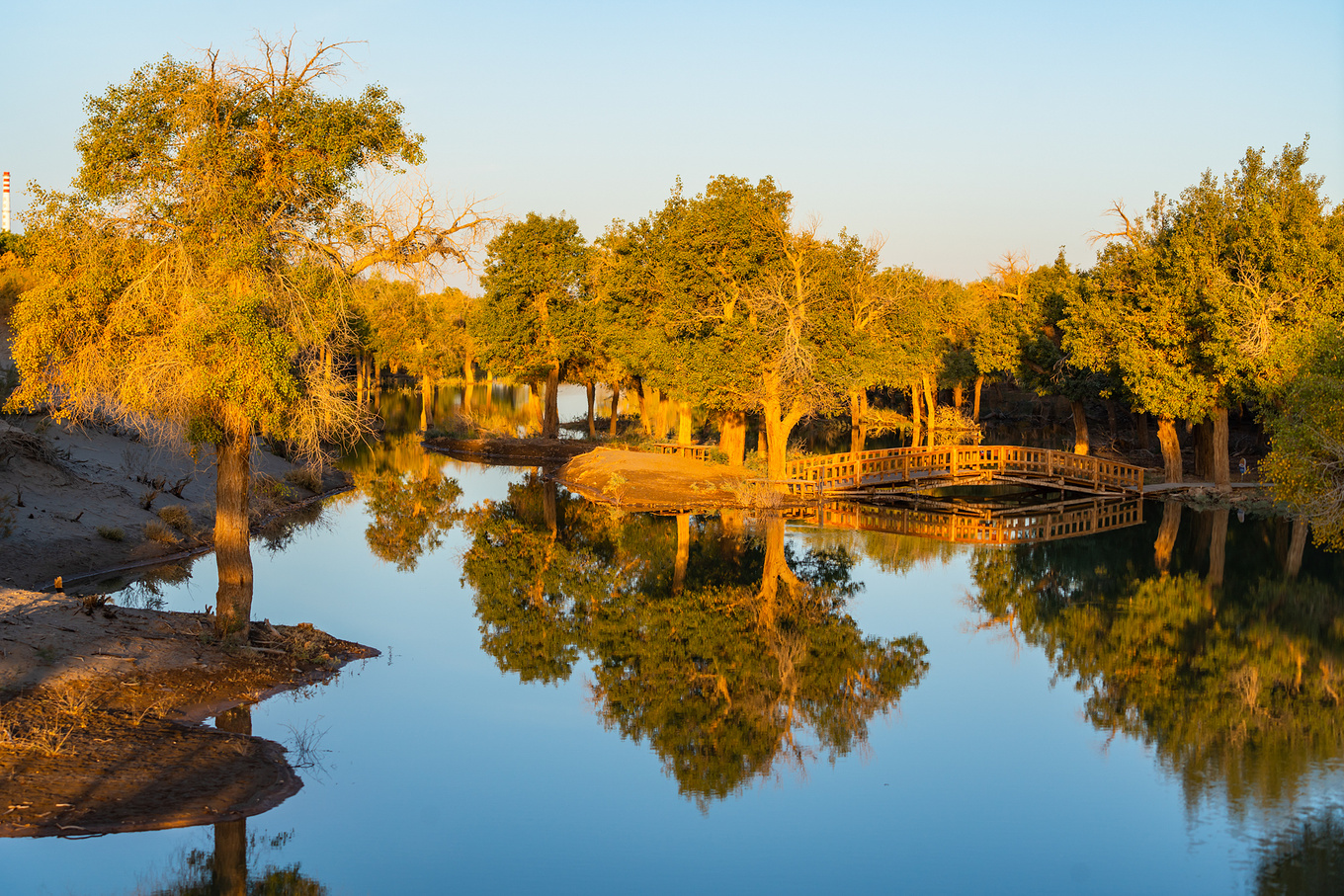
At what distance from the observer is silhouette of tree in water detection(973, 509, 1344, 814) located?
15664mm

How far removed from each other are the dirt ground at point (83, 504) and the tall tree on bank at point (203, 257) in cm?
520

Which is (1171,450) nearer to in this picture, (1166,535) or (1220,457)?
(1220,457)

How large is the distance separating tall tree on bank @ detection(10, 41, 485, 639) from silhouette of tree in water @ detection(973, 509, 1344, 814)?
1351cm

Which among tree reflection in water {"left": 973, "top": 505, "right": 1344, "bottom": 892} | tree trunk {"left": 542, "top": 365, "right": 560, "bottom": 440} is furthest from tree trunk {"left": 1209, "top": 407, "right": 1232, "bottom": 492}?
tree trunk {"left": 542, "top": 365, "right": 560, "bottom": 440}

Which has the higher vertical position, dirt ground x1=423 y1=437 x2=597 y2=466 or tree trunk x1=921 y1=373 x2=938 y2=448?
tree trunk x1=921 y1=373 x2=938 y2=448

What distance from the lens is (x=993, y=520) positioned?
39.0 meters

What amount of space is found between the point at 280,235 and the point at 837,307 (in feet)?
89.5

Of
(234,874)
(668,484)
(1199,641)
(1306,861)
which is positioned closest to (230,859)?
(234,874)

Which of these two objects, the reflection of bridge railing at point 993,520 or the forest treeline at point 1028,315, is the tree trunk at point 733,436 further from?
the reflection of bridge railing at point 993,520

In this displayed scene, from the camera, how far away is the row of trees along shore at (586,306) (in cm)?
1552

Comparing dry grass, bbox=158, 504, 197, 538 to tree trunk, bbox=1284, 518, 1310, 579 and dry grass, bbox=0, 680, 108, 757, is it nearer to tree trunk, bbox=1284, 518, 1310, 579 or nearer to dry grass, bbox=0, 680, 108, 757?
dry grass, bbox=0, 680, 108, 757

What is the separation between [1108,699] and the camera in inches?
722

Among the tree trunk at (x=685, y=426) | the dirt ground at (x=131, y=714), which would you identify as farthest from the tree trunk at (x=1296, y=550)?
the dirt ground at (x=131, y=714)

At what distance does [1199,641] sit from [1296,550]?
12497 millimetres
